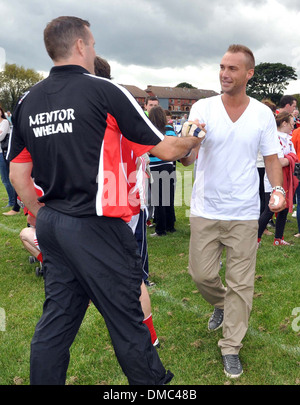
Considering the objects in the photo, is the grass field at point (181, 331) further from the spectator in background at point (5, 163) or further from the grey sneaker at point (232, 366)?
the spectator in background at point (5, 163)

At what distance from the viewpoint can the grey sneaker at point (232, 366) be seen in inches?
138

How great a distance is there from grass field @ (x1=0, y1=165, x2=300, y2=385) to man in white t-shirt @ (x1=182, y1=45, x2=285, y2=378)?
31cm

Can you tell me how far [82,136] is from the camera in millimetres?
2371

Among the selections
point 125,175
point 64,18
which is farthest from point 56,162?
point 64,18

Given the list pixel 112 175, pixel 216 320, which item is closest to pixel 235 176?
pixel 112 175

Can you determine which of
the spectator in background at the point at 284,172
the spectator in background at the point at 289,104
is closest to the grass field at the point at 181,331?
the spectator in background at the point at 284,172

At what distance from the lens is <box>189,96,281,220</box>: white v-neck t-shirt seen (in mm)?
3586

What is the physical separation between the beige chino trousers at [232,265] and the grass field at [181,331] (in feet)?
1.05

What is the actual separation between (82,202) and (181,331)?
7.99 ft

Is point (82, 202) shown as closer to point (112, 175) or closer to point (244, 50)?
Answer: point (112, 175)

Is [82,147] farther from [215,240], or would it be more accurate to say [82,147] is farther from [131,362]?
[215,240]

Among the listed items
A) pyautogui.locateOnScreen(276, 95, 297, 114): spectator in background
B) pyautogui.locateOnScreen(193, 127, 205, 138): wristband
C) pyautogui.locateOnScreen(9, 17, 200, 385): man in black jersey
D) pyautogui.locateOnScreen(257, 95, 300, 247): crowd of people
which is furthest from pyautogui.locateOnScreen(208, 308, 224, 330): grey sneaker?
pyautogui.locateOnScreen(276, 95, 297, 114): spectator in background

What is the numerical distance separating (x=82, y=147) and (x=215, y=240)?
73.9 inches

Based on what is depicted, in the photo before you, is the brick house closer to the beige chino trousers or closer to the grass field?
the grass field
